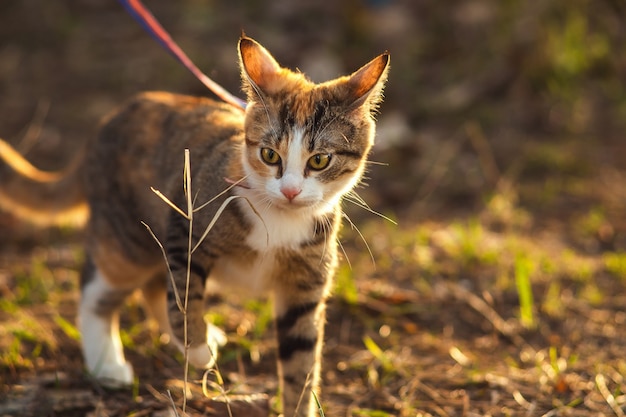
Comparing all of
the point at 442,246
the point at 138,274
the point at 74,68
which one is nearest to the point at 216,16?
the point at 74,68

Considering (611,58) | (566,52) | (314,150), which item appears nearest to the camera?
(314,150)

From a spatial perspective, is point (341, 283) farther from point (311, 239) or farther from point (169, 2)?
point (169, 2)

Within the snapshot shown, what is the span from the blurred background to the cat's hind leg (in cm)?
229

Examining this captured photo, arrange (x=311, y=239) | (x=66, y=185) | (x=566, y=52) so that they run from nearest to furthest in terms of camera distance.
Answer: (x=311, y=239)
(x=66, y=185)
(x=566, y=52)

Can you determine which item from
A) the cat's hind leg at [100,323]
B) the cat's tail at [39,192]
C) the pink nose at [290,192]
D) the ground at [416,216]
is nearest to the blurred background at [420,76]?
the ground at [416,216]

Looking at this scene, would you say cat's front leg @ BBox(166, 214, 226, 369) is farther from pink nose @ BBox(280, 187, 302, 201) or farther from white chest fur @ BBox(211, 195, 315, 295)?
pink nose @ BBox(280, 187, 302, 201)

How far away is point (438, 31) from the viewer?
8250 mm

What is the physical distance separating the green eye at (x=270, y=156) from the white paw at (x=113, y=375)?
1.21 m

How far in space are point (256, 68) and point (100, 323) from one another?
145 cm

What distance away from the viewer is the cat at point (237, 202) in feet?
8.78

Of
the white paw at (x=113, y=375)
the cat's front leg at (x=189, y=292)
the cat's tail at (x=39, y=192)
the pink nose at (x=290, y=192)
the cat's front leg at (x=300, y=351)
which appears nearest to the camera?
the pink nose at (x=290, y=192)

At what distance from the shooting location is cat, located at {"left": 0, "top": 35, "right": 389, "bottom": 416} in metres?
2.68

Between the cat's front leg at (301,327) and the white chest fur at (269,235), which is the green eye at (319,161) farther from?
the cat's front leg at (301,327)

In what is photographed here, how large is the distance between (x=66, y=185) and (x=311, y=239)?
1.59 meters
